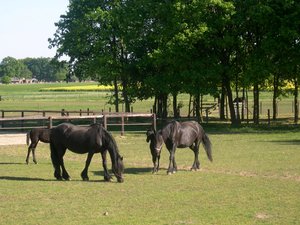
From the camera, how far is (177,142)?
18.5 m

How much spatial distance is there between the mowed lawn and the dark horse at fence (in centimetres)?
48

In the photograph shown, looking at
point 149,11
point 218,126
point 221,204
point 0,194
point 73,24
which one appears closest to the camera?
point 221,204

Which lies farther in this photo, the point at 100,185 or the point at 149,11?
the point at 149,11

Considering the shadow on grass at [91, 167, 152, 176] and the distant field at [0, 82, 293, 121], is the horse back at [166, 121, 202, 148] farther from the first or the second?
the distant field at [0, 82, 293, 121]

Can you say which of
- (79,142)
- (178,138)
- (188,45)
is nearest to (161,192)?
(79,142)

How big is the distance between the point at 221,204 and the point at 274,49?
1005 inches

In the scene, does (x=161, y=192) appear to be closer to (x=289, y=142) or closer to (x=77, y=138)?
(x=77, y=138)

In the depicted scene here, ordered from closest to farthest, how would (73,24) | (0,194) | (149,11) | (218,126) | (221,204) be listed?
(221,204) → (0,194) → (218,126) → (149,11) → (73,24)

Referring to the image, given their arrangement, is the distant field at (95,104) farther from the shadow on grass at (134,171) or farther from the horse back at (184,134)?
the shadow on grass at (134,171)

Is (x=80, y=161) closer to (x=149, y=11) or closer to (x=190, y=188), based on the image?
(x=190, y=188)

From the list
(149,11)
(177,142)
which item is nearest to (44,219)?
(177,142)

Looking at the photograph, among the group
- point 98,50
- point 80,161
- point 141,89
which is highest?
point 98,50

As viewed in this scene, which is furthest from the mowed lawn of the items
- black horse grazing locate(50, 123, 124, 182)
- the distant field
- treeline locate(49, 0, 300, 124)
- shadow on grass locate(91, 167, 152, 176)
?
the distant field

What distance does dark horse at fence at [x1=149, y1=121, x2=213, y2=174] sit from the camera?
692 inches
